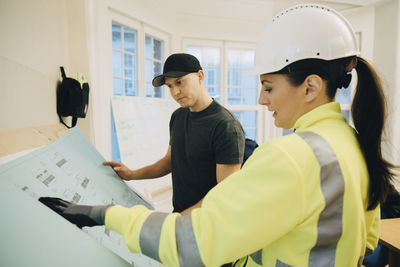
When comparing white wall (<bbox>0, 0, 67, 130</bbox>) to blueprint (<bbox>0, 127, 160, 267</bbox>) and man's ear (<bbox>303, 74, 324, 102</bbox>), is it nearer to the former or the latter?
blueprint (<bbox>0, 127, 160, 267</bbox>)

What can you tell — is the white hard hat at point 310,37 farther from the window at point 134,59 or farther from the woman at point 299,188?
the window at point 134,59

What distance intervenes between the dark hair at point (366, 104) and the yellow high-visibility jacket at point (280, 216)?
0.09 metres

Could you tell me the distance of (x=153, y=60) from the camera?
10.1ft

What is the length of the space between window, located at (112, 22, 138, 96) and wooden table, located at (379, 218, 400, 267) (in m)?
2.47

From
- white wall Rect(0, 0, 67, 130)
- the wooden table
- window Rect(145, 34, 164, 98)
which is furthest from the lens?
window Rect(145, 34, 164, 98)

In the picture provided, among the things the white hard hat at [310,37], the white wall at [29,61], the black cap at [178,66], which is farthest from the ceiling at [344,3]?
the white hard hat at [310,37]

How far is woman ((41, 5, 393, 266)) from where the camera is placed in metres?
0.47

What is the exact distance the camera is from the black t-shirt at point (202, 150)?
123 centimetres

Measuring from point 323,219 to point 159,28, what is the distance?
3016 mm

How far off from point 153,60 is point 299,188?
2924 millimetres

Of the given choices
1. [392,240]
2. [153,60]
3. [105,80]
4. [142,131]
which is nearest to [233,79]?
[153,60]

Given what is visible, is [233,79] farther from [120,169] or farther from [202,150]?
[120,169]

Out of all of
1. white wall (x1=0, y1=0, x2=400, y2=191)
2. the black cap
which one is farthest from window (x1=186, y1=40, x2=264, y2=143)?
the black cap

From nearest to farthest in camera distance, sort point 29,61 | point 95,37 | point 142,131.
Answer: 1. point 29,61
2. point 95,37
3. point 142,131
